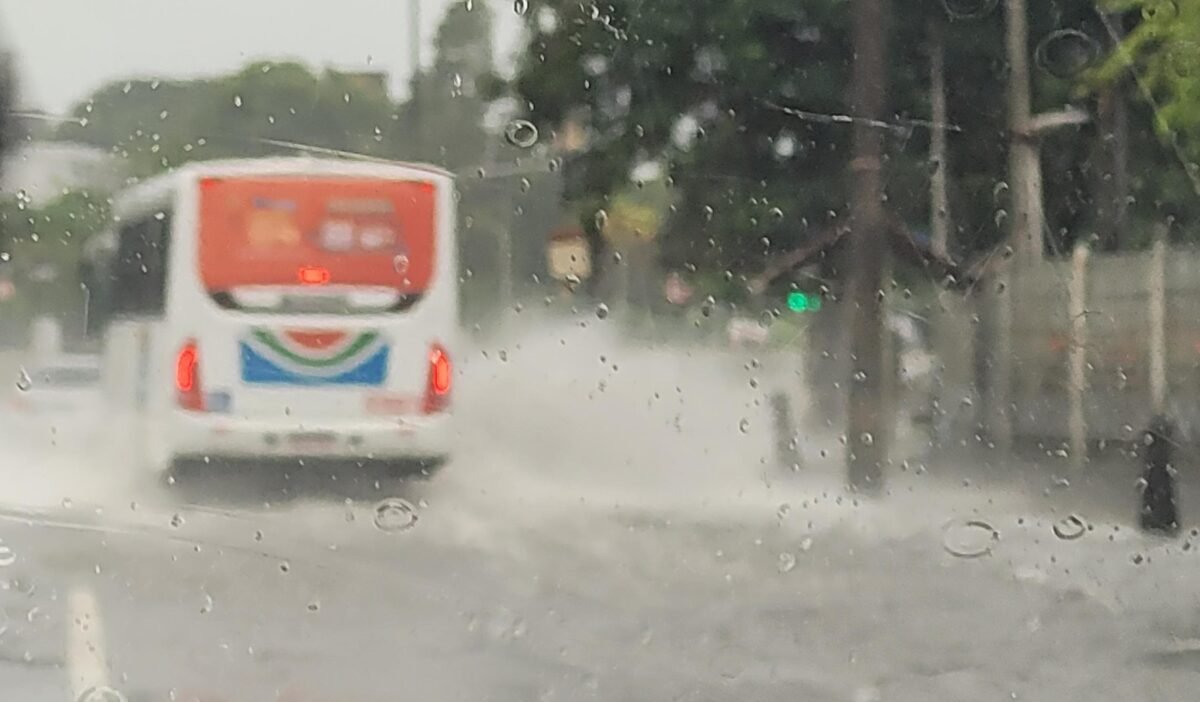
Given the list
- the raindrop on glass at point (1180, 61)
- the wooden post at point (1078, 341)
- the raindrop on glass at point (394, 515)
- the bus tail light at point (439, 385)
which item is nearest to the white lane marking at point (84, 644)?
the raindrop on glass at point (394, 515)

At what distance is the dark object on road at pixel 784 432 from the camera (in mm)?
2746

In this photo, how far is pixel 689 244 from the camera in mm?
2840

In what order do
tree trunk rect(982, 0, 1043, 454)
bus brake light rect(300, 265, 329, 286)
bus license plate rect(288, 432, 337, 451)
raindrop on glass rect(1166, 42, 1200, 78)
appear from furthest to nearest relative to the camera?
raindrop on glass rect(1166, 42, 1200, 78)
tree trunk rect(982, 0, 1043, 454)
bus brake light rect(300, 265, 329, 286)
bus license plate rect(288, 432, 337, 451)

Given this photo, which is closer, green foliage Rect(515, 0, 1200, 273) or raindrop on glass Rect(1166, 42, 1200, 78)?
green foliage Rect(515, 0, 1200, 273)

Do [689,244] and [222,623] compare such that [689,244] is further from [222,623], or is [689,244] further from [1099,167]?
[222,623]

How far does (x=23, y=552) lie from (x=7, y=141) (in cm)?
87

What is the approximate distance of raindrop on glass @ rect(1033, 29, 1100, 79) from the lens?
2.90m

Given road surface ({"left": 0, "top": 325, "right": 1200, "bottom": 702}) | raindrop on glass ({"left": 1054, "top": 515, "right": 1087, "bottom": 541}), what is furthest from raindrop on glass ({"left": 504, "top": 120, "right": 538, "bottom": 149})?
raindrop on glass ({"left": 1054, "top": 515, "right": 1087, "bottom": 541})

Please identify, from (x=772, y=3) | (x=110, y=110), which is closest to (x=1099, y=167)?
(x=772, y=3)

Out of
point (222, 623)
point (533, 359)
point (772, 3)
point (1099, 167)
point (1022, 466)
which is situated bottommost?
point (222, 623)

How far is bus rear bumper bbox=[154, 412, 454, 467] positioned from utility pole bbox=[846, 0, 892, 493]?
2.87 ft

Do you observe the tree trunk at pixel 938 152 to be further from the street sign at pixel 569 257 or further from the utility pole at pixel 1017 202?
the street sign at pixel 569 257

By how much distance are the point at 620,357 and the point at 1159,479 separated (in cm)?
118

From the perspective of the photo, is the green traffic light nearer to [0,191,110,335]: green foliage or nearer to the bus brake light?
the bus brake light
